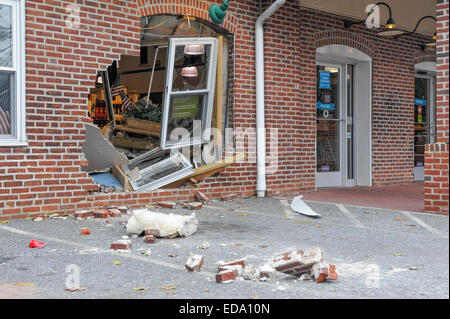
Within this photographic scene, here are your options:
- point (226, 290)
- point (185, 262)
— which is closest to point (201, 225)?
point (185, 262)

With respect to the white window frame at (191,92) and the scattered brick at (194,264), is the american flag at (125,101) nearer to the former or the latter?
the white window frame at (191,92)

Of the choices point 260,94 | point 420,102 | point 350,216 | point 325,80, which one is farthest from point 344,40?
point 350,216

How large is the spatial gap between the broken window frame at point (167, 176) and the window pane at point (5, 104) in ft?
5.93

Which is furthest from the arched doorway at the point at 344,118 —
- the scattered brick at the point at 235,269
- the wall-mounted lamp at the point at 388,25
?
the scattered brick at the point at 235,269

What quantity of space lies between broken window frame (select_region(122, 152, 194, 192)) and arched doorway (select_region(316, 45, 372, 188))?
329cm

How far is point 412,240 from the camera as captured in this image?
5.21 metres

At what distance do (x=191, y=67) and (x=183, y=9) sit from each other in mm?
963

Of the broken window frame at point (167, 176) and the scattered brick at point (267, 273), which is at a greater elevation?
the broken window frame at point (167, 176)

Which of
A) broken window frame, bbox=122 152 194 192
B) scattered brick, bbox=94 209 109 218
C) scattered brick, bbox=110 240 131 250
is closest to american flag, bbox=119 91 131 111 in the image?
broken window frame, bbox=122 152 194 192

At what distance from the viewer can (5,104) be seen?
6.52m

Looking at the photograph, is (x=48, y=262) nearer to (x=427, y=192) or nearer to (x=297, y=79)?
(x=427, y=192)

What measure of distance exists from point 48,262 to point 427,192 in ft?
15.2

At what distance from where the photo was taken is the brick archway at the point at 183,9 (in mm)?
7652

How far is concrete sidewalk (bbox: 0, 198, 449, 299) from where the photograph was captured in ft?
11.4
